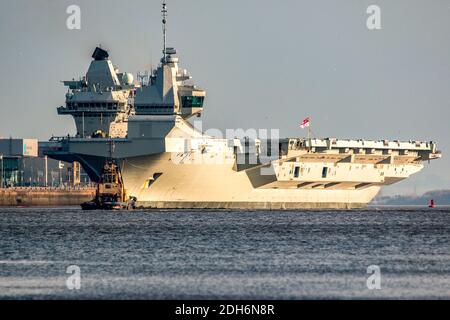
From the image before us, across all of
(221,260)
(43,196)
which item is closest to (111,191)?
(43,196)

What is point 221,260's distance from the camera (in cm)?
5153

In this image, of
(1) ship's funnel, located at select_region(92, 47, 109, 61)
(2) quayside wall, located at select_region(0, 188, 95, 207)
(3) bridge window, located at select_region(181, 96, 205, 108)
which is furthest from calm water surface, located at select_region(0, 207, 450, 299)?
(2) quayside wall, located at select_region(0, 188, 95, 207)

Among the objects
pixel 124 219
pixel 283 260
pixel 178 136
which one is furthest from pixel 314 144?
pixel 283 260

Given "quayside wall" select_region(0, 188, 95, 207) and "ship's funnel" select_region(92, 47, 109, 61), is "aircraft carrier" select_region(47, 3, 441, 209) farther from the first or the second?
"quayside wall" select_region(0, 188, 95, 207)

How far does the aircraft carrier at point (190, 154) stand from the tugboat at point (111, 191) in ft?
2.12

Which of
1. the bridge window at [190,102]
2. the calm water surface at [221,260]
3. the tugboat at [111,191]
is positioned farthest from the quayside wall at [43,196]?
the calm water surface at [221,260]

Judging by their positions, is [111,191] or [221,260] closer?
[221,260]

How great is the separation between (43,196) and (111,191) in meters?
49.0

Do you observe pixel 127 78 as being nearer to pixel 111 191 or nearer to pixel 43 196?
pixel 111 191

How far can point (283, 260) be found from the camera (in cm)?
5159

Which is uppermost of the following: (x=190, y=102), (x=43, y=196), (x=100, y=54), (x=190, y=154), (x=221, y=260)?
(x=100, y=54)

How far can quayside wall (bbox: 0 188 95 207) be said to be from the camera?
497 feet
